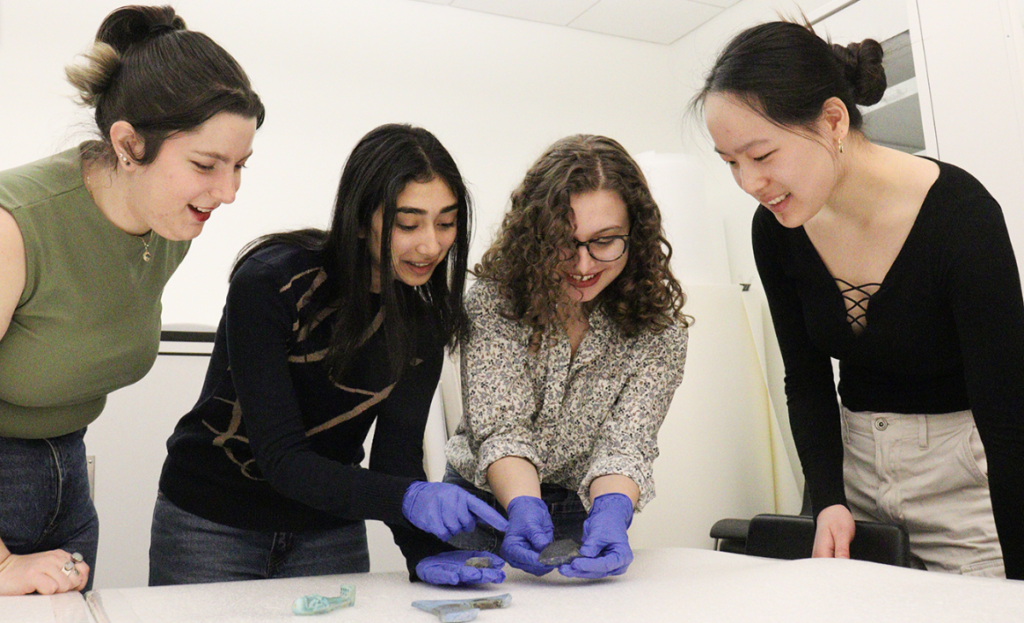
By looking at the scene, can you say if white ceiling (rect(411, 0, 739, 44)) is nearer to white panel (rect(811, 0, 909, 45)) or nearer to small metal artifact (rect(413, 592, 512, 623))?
white panel (rect(811, 0, 909, 45))

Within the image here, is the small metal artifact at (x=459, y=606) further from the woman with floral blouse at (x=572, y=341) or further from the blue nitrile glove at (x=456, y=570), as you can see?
the woman with floral blouse at (x=572, y=341)

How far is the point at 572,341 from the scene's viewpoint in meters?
1.30

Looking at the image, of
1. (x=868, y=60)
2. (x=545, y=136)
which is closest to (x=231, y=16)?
(x=545, y=136)

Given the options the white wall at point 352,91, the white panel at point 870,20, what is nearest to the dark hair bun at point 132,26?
the white wall at point 352,91

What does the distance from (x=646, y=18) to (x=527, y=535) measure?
2486mm

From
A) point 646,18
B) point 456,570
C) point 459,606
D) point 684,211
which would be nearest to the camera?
point 459,606

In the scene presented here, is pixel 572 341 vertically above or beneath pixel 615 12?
beneath

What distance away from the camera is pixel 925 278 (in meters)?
1.08

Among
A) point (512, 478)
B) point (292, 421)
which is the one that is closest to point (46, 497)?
point (292, 421)

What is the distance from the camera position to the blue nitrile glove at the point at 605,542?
961 mm

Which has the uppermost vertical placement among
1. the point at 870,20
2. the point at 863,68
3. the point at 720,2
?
the point at 720,2

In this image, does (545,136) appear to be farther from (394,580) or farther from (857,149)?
(394,580)

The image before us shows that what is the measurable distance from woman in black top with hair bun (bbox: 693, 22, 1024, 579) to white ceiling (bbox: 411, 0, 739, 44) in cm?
186

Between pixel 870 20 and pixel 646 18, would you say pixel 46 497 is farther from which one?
pixel 646 18
